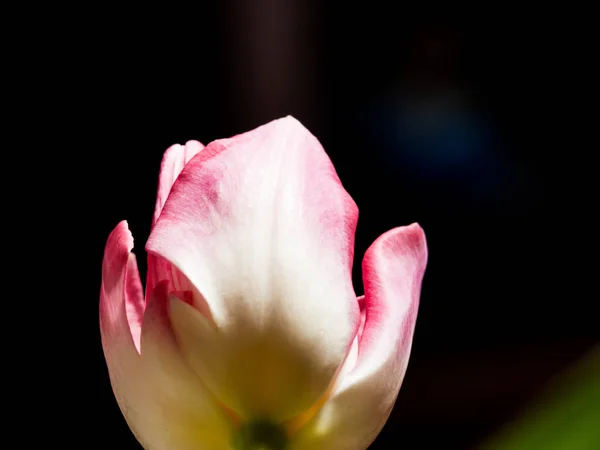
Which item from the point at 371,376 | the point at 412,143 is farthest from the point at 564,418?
the point at 412,143

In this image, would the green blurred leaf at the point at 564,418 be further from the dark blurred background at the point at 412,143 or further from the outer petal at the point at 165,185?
the dark blurred background at the point at 412,143

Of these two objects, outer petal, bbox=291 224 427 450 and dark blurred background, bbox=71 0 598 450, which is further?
dark blurred background, bbox=71 0 598 450

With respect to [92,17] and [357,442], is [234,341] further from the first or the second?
[92,17]

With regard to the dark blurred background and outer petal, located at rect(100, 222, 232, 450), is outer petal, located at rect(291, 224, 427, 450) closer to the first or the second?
outer petal, located at rect(100, 222, 232, 450)

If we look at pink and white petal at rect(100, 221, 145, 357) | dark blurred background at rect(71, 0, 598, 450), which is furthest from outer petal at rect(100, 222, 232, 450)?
dark blurred background at rect(71, 0, 598, 450)

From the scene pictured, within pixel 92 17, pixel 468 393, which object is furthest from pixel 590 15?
pixel 92 17

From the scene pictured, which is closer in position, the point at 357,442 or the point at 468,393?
the point at 357,442
